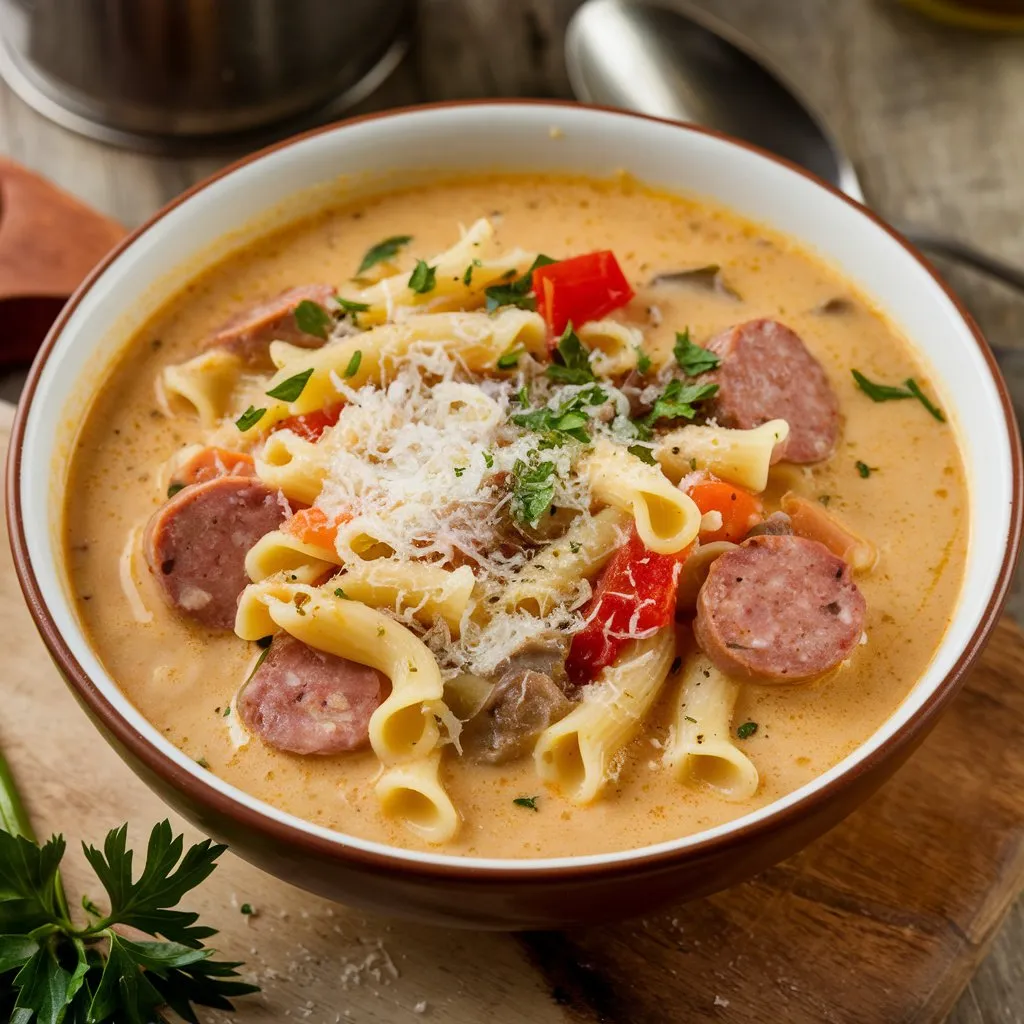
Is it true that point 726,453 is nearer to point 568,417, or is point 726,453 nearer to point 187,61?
point 568,417

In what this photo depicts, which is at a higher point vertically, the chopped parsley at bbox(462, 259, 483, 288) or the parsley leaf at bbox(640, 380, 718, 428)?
the chopped parsley at bbox(462, 259, 483, 288)

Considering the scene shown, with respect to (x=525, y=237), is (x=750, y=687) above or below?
below

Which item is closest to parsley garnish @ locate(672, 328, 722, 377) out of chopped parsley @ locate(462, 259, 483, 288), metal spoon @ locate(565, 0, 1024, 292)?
chopped parsley @ locate(462, 259, 483, 288)

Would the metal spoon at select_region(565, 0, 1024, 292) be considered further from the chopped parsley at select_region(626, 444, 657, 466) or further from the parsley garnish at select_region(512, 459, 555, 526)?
the parsley garnish at select_region(512, 459, 555, 526)

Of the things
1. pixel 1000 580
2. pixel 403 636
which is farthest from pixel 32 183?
pixel 1000 580

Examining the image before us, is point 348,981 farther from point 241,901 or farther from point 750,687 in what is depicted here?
point 750,687

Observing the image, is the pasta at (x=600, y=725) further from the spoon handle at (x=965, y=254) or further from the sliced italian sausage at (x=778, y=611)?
the spoon handle at (x=965, y=254)

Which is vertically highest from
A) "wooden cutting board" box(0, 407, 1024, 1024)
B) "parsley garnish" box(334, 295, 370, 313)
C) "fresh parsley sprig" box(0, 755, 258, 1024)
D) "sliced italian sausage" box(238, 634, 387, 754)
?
"parsley garnish" box(334, 295, 370, 313)
